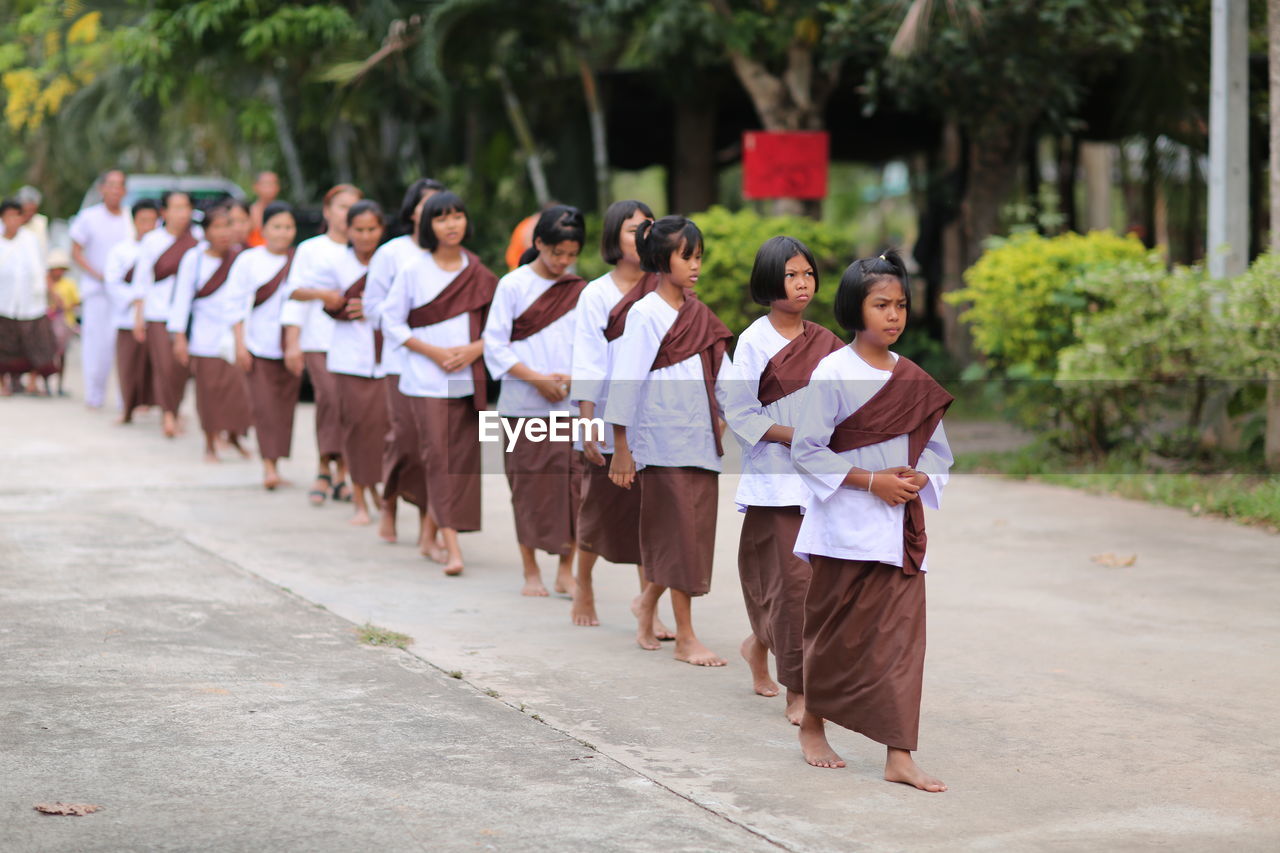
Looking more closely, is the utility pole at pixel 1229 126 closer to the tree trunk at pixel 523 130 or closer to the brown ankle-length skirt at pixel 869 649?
the brown ankle-length skirt at pixel 869 649

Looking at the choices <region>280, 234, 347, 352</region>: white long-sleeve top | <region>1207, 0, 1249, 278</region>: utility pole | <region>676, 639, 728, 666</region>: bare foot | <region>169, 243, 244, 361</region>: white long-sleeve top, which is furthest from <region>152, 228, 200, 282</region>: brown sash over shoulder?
<region>676, 639, 728, 666</region>: bare foot

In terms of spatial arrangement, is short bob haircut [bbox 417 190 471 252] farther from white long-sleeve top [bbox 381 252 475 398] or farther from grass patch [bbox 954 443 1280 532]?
grass patch [bbox 954 443 1280 532]

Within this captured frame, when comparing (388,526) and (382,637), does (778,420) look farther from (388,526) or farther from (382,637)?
(388,526)

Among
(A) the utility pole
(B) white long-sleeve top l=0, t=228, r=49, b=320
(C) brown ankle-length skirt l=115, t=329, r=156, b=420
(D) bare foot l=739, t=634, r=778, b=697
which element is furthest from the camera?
(B) white long-sleeve top l=0, t=228, r=49, b=320

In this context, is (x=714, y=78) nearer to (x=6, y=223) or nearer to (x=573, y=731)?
(x=6, y=223)

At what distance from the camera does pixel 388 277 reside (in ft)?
→ 24.7

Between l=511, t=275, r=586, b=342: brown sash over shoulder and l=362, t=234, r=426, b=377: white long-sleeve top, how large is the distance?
2.38ft

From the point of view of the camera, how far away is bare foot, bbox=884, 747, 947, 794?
439cm

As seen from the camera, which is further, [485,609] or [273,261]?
[273,261]

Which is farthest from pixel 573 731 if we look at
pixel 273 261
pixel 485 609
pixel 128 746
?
pixel 273 261

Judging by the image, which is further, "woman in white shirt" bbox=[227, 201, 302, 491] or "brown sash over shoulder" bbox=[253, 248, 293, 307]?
"brown sash over shoulder" bbox=[253, 248, 293, 307]

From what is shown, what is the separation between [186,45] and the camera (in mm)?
15406

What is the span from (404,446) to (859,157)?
15.4m

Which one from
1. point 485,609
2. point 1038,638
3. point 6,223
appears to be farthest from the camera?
point 6,223
